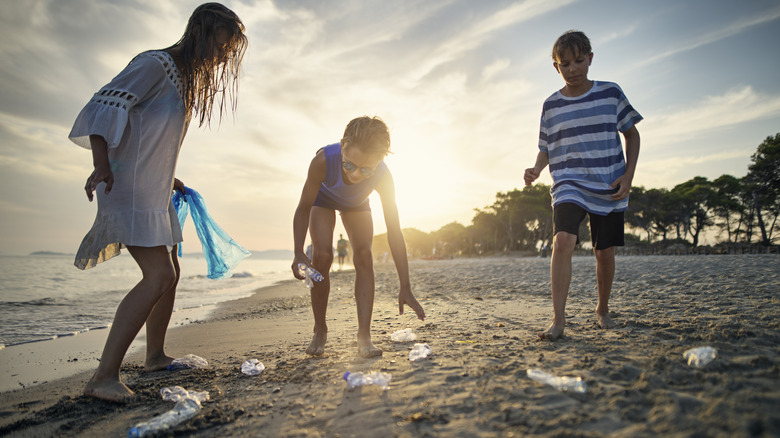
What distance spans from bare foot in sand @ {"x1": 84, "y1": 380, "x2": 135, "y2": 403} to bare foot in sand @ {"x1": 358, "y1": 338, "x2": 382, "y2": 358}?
1327 millimetres

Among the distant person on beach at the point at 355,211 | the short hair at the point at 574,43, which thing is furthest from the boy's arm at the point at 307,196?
the short hair at the point at 574,43

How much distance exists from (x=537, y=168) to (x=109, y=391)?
328 centimetres

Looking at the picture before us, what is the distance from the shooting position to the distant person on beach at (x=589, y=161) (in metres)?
2.84

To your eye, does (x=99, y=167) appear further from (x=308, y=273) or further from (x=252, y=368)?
(x=252, y=368)

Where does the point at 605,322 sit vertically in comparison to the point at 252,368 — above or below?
above

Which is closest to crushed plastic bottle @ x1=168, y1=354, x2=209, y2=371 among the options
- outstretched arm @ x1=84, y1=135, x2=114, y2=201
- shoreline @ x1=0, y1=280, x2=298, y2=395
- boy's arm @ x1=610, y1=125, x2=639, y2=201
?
shoreline @ x1=0, y1=280, x2=298, y2=395

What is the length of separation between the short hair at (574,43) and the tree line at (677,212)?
29.4m

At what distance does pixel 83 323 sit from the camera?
557 cm

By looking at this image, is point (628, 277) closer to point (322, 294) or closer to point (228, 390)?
point (322, 294)

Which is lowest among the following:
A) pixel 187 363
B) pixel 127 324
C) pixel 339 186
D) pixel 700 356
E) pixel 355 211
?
pixel 187 363

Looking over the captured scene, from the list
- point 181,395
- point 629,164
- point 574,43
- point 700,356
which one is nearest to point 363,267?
point 181,395

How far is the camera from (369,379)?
1993 mm

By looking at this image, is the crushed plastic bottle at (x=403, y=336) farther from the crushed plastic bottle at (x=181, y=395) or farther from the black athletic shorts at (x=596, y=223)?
the crushed plastic bottle at (x=181, y=395)

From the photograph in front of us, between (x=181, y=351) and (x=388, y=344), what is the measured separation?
2085 millimetres
